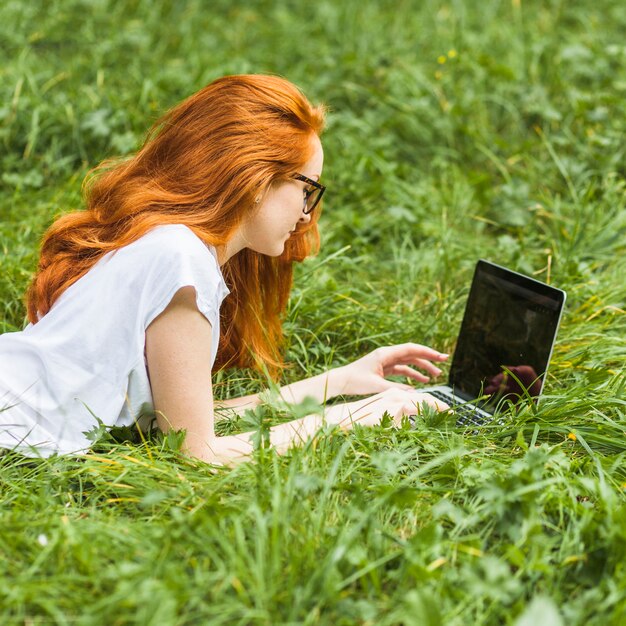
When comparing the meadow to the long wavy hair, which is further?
the long wavy hair

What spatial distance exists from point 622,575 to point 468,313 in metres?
1.40

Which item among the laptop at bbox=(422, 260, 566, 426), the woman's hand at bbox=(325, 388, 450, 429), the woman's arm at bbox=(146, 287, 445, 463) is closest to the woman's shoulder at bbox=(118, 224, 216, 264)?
the woman's arm at bbox=(146, 287, 445, 463)

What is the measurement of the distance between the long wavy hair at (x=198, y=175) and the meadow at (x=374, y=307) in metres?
0.58

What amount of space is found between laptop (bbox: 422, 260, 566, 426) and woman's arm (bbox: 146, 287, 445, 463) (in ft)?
1.99

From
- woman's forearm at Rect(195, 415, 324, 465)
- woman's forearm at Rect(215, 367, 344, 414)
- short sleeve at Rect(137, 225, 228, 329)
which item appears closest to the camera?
short sleeve at Rect(137, 225, 228, 329)

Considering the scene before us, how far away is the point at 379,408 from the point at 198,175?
0.90 metres

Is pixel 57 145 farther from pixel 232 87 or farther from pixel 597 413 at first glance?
pixel 597 413

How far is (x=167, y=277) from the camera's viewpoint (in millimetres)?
2146

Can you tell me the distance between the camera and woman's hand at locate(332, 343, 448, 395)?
2.81 m

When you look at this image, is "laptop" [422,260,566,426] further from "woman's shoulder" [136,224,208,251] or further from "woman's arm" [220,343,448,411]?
"woman's shoulder" [136,224,208,251]

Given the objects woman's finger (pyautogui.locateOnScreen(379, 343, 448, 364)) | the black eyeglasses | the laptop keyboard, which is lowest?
the laptop keyboard

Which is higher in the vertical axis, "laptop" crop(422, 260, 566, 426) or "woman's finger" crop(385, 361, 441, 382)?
"laptop" crop(422, 260, 566, 426)

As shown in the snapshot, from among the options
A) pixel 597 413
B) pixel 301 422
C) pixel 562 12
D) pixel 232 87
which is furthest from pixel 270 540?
pixel 562 12

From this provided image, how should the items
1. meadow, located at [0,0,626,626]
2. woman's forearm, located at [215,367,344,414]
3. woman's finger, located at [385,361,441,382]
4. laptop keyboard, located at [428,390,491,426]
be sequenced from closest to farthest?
meadow, located at [0,0,626,626]
laptop keyboard, located at [428,390,491,426]
woman's forearm, located at [215,367,344,414]
woman's finger, located at [385,361,441,382]
